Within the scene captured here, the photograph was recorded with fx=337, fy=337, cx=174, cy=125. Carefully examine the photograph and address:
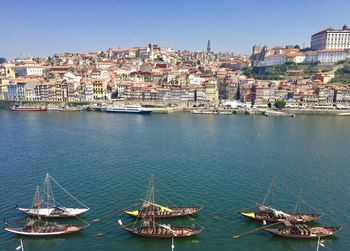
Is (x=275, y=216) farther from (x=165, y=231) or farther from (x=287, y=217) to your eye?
(x=165, y=231)

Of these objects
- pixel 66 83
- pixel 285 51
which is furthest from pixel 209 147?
pixel 285 51

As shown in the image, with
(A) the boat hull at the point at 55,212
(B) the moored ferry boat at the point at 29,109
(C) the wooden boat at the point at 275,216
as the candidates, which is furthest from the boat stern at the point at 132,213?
(B) the moored ferry boat at the point at 29,109

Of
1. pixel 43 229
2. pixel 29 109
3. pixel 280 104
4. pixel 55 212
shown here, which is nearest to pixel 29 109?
pixel 29 109

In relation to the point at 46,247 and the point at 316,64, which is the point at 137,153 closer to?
the point at 46,247

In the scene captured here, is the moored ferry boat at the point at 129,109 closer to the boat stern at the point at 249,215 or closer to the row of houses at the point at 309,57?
the boat stern at the point at 249,215

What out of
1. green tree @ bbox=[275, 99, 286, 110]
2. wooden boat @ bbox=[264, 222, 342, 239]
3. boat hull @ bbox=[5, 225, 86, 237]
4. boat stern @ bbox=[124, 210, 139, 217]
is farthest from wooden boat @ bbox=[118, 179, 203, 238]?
green tree @ bbox=[275, 99, 286, 110]

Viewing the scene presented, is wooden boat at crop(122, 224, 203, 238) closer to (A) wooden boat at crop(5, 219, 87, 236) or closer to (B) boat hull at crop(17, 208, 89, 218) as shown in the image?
(A) wooden boat at crop(5, 219, 87, 236)
